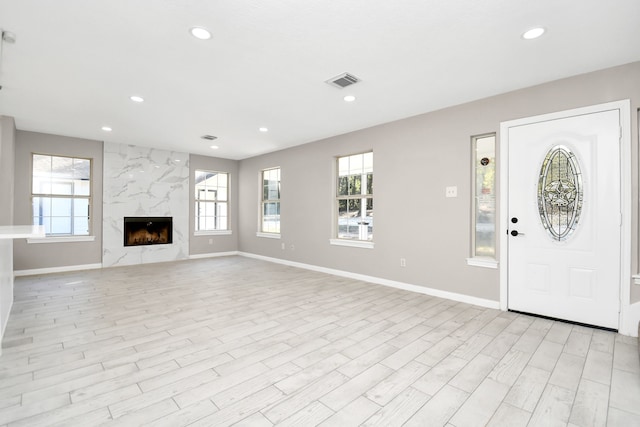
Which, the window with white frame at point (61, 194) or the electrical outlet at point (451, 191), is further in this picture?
the window with white frame at point (61, 194)

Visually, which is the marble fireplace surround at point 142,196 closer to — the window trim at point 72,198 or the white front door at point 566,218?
the window trim at point 72,198

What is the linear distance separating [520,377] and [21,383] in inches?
134

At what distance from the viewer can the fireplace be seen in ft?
21.8

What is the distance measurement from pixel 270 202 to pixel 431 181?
4.20 meters

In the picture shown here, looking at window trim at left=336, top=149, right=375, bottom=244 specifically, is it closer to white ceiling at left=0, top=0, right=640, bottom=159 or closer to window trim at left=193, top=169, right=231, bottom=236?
white ceiling at left=0, top=0, right=640, bottom=159

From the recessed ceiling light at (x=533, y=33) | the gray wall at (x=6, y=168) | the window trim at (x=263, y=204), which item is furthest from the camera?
the window trim at (x=263, y=204)

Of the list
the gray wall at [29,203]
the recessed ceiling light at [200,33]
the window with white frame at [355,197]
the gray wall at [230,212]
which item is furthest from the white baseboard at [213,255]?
the recessed ceiling light at [200,33]

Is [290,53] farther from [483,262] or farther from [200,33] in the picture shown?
[483,262]

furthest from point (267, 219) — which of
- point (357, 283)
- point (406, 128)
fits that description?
point (406, 128)

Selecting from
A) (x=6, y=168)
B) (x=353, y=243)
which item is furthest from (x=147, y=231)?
(x=353, y=243)

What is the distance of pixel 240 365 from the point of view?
7.53 ft

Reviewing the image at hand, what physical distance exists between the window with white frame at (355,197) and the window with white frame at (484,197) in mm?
1681

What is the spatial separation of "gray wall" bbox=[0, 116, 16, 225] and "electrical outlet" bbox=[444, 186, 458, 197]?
6.43m

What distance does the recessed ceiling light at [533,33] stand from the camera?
2379 millimetres
